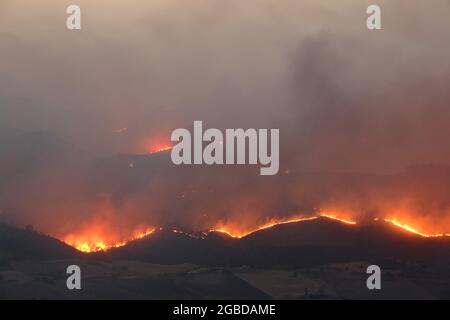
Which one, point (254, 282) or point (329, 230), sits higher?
point (329, 230)

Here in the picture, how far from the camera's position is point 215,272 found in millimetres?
58781

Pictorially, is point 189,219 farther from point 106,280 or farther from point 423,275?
point 423,275

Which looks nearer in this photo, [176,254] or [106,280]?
[106,280]

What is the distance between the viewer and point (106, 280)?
57.0m

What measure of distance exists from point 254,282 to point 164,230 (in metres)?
17.7

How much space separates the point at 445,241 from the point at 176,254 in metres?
29.1

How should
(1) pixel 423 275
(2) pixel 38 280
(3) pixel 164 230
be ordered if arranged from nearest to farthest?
(2) pixel 38 280 < (1) pixel 423 275 < (3) pixel 164 230

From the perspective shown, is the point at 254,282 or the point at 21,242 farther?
the point at 21,242

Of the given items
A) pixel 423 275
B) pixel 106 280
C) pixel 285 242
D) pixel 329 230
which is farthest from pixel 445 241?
pixel 106 280
